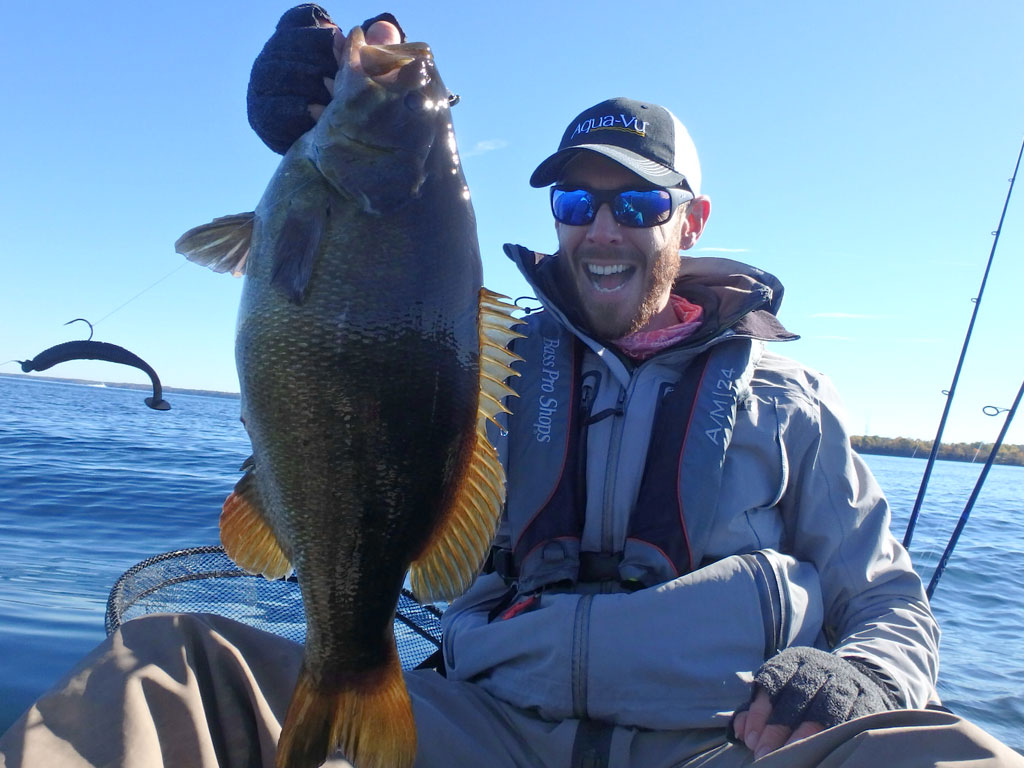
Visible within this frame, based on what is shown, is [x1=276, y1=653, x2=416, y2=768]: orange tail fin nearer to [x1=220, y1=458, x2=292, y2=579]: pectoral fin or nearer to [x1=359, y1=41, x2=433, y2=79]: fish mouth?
[x1=220, y1=458, x2=292, y2=579]: pectoral fin

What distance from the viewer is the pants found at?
1711mm

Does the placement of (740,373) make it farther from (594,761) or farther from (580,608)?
(594,761)

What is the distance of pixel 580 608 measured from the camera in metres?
2.46

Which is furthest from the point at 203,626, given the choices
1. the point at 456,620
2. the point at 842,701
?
the point at 842,701

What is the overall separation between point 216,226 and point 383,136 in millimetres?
496

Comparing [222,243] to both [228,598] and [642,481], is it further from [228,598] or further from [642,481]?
[228,598]

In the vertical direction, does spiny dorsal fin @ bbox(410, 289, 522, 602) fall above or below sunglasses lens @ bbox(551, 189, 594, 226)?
below

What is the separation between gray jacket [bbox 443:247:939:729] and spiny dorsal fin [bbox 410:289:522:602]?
0.62 meters

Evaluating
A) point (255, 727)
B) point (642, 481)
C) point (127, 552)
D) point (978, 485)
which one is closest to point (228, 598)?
point (255, 727)

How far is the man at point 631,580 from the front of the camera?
1957 mm

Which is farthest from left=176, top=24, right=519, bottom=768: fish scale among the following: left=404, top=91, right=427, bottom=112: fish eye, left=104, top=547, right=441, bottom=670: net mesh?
left=104, top=547, right=441, bottom=670: net mesh

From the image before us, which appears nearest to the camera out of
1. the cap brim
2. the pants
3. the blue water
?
the pants

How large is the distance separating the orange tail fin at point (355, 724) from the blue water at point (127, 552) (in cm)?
209

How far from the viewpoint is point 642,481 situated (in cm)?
281
